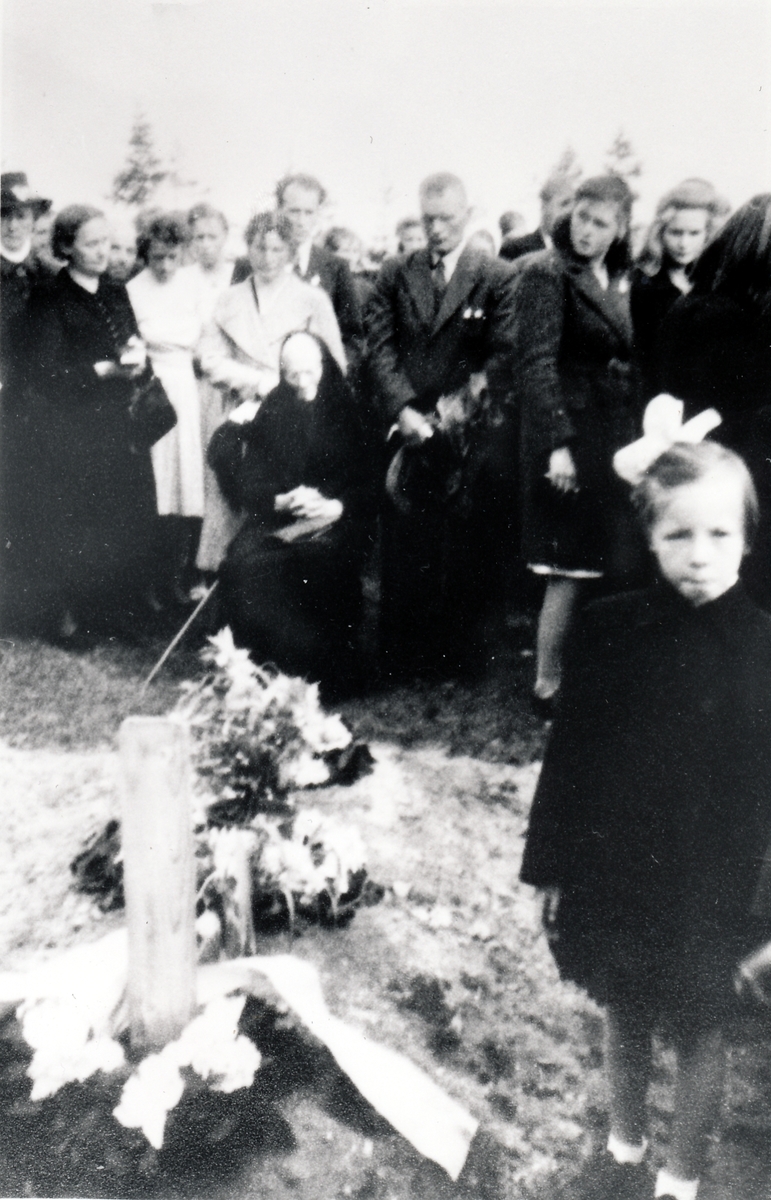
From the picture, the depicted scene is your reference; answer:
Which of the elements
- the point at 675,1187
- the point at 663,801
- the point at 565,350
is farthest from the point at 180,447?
the point at 675,1187

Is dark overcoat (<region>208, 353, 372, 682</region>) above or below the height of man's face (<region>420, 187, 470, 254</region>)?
below

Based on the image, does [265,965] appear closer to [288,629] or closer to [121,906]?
[121,906]

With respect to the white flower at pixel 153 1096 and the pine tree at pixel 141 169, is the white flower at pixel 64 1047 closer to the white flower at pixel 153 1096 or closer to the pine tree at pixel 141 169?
the white flower at pixel 153 1096

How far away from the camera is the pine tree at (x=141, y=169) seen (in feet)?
5.80

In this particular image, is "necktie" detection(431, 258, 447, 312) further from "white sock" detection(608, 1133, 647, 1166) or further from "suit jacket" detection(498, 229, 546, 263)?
"white sock" detection(608, 1133, 647, 1166)

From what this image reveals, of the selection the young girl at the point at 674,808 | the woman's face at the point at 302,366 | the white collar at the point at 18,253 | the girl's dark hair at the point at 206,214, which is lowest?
the young girl at the point at 674,808

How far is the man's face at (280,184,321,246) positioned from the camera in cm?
176

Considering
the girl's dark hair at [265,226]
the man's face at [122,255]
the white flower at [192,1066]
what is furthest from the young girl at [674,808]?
the man's face at [122,255]

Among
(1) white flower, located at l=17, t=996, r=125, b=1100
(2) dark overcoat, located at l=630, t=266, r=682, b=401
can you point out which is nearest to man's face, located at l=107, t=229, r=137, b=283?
(2) dark overcoat, located at l=630, t=266, r=682, b=401

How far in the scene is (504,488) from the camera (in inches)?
69.2

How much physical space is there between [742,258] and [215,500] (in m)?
1.14

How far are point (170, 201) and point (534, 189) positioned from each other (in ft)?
2.39

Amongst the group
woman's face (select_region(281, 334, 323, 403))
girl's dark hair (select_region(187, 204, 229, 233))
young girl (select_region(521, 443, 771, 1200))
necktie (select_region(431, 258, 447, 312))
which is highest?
girl's dark hair (select_region(187, 204, 229, 233))

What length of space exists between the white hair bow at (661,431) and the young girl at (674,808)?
21 mm
